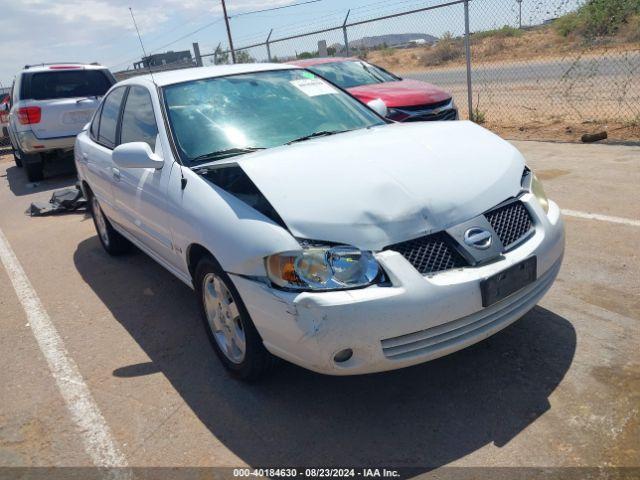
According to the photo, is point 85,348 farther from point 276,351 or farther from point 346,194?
point 346,194

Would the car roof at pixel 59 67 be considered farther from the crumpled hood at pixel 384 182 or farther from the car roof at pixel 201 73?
the crumpled hood at pixel 384 182

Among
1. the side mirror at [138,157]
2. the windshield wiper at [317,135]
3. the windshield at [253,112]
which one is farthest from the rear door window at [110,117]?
the windshield wiper at [317,135]

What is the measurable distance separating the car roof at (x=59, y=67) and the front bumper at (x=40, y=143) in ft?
3.77

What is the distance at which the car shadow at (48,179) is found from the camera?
10461 mm

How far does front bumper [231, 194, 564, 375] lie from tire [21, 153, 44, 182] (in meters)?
9.42

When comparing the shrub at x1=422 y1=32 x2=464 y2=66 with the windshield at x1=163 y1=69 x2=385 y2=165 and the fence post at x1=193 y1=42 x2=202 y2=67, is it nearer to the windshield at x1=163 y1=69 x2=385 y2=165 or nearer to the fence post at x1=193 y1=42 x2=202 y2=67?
the fence post at x1=193 y1=42 x2=202 y2=67

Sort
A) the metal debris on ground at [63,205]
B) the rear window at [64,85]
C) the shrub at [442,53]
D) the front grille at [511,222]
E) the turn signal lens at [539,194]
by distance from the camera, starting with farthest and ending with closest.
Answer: the shrub at [442,53], the rear window at [64,85], the metal debris on ground at [63,205], the turn signal lens at [539,194], the front grille at [511,222]

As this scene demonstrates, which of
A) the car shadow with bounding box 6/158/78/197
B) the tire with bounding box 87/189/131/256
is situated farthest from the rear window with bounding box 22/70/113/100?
the tire with bounding box 87/189/131/256

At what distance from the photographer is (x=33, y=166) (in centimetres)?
1084

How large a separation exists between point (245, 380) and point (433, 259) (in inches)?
50.2

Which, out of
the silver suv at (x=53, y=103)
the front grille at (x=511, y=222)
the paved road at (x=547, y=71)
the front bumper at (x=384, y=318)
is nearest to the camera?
the front bumper at (x=384, y=318)

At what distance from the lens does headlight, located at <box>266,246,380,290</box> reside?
2.56m

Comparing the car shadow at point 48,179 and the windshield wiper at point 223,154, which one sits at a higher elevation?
the windshield wiper at point 223,154

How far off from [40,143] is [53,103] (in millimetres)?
729
